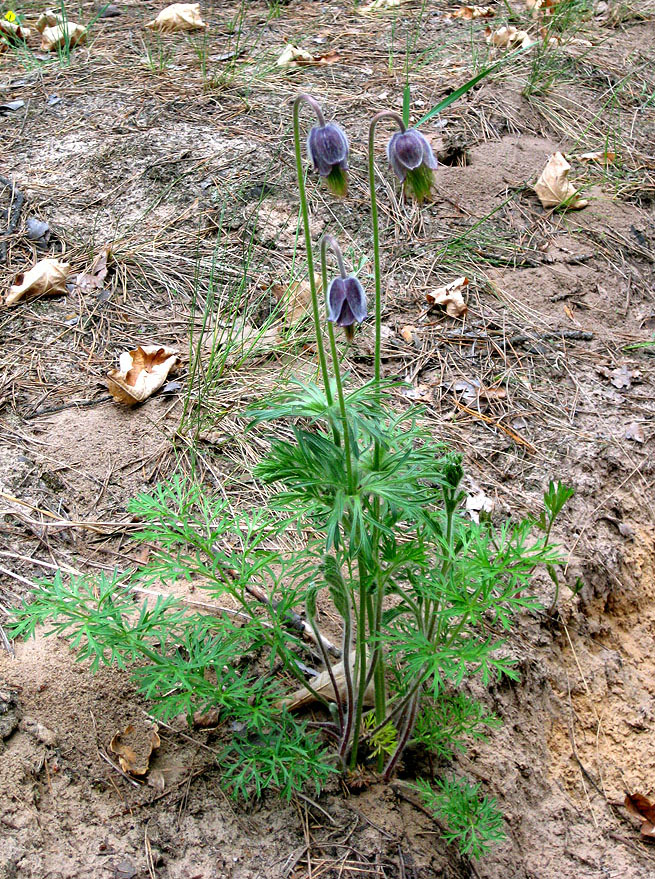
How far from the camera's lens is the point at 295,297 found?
303cm

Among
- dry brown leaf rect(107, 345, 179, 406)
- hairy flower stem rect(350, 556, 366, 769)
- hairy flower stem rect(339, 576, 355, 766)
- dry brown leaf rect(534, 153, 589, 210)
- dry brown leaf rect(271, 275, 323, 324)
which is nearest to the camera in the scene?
hairy flower stem rect(350, 556, 366, 769)

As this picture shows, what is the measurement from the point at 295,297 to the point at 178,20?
7.99 ft

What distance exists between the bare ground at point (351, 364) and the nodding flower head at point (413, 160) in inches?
50.0

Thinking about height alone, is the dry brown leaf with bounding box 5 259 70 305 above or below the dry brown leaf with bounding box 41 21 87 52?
below

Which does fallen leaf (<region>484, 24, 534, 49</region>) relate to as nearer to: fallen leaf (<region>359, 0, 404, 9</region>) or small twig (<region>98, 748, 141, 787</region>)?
fallen leaf (<region>359, 0, 404, 9</region>)

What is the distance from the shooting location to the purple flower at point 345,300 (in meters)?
1.52

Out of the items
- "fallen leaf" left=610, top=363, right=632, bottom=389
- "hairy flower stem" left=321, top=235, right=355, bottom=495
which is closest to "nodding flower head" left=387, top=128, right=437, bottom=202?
"hairy flower stem" left=321, top=235, right=355, bottom=495

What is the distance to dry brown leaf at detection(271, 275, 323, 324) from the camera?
2.99m

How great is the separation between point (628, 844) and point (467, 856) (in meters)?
0.55

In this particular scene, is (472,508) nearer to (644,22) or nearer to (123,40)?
(123,40)

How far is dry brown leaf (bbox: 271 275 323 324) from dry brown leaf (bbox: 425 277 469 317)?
18.9 inches

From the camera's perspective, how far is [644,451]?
279 centimetres

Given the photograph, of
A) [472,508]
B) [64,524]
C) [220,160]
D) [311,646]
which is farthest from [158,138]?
[311,646]

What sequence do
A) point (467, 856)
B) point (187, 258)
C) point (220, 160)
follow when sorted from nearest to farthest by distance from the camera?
point (467, 856) < point (187, 258) < point (220, 160)
